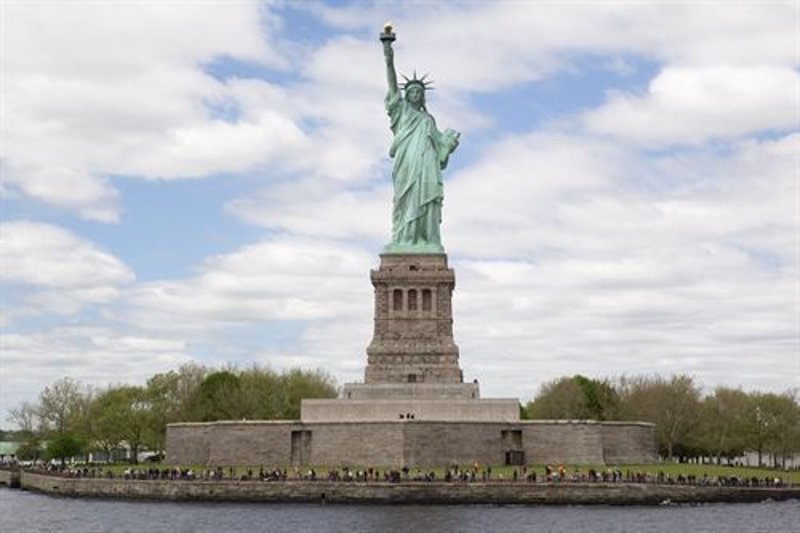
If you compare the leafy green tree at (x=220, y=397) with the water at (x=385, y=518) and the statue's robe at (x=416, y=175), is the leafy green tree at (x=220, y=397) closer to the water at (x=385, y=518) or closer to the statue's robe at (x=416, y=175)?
the statue's robe at (x=416, y=175)

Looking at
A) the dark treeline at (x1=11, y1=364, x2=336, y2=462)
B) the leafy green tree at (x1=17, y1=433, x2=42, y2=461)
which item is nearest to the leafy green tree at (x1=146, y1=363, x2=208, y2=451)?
the dark treeline at (x1=11, y1=364, x2=336, y2=462)

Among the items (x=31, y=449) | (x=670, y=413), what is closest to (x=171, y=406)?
(x=31, y=449)

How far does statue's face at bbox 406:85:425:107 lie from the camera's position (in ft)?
253

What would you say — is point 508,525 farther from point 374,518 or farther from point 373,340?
point 373,340

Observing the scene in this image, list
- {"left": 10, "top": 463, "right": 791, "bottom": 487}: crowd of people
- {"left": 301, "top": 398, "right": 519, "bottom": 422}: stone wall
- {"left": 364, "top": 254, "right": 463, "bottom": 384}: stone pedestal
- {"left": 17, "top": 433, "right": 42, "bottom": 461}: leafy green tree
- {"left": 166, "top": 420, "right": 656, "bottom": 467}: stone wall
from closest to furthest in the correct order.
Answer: {"left": 10, "top": 463, "right": 791, "bottom": 487}: crowd of people < {"left": 166, "top": 420, "right": 656, "bottom": 467}: stone wall < {"left": 301, "top": 398, "right": 519, "bottom": 422}: stone wall < {"left": 364, "top": 254, "right": 463, "bottom": 384}: stone pedestal < {"left": 17, "top": 433, "right": 42, "bottom": 461}: leafy green tree

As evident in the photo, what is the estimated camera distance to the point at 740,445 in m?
89.8

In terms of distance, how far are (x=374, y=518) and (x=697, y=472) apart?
78.7ft

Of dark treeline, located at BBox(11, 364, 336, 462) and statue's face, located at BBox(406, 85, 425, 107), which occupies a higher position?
statue's face, located at BBox(406, 85, 425, 107)

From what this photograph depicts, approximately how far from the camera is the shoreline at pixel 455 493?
2330 inches

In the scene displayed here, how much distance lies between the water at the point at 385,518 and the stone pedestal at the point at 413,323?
14568 millimetres

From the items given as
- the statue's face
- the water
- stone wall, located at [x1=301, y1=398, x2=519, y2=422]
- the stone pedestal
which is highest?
the statue's face

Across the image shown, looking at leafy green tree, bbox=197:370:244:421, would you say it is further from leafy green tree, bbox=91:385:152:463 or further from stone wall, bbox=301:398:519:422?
stone wall, bbox=301:398:519:422

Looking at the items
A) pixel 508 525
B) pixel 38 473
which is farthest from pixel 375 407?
pixel 38 473

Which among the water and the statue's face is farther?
the statue's face
